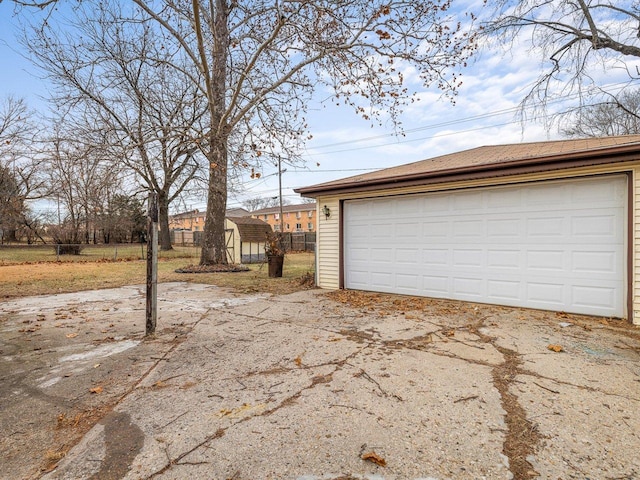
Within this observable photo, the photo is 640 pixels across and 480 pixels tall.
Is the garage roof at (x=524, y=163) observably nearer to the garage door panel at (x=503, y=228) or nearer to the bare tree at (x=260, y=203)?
the garage door panel at (x=503, y=228)

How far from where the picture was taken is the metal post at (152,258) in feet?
13.2

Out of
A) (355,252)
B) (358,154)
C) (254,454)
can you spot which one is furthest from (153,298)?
(358,154)

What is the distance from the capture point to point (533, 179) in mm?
5531

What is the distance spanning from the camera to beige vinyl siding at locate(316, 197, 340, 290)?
313 inches

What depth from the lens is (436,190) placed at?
6555mm

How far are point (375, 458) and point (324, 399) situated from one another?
A: 0.75m

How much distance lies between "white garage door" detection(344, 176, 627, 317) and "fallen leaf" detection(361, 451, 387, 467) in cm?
483

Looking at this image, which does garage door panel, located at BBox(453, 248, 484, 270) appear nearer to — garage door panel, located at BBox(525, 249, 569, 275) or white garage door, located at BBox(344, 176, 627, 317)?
white garage door, located at BBox(344, 176, 627, 317)

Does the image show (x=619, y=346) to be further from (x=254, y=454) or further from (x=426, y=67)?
(x=426, y=67)

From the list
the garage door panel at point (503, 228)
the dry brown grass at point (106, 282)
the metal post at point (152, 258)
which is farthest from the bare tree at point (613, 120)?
the metal post at point (152, 258)

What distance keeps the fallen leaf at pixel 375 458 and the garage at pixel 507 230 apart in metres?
4.83

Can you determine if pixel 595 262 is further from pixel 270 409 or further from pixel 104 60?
pixel 104 60

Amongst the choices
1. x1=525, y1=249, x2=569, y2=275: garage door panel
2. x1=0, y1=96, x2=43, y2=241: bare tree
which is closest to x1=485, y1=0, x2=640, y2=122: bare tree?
x1=525, y1=249, x2=569, y2=275: garage door panel

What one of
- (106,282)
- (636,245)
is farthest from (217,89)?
(636,245)
